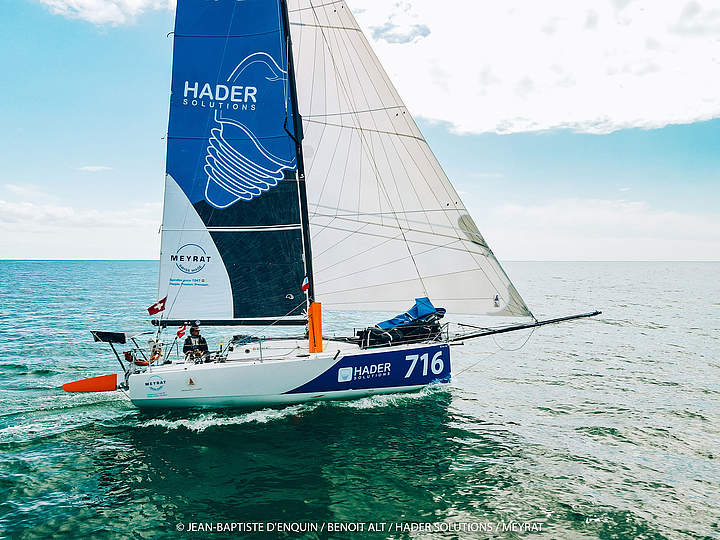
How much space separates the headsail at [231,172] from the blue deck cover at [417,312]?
3.02m

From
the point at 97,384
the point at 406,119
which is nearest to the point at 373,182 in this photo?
the point at 406,119

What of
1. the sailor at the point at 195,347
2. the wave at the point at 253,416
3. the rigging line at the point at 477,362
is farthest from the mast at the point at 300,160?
the rigging line at the point at 477,362

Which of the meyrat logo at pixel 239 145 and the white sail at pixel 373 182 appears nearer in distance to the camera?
the meyrat logo at pixel 239 145

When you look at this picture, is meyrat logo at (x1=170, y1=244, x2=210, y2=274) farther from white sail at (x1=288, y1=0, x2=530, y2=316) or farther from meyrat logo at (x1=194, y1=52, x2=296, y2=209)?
white sail at (x1=288, y1=0, x2=530, y2=316)

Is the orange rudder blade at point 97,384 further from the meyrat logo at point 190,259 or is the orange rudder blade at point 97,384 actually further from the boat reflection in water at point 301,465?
the meyrat logo at point 190,259

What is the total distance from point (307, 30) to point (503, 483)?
13.8 meters

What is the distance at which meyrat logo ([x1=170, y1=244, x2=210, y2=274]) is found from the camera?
13758 mm

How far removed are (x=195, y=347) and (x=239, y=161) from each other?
5938 mm

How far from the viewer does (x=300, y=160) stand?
13.9 m

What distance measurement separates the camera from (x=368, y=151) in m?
14.2

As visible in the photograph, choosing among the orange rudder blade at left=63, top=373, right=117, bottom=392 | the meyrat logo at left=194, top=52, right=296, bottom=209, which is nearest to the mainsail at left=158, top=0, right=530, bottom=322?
the meyrat logo at left=194, top=52, right=296, bottom=209

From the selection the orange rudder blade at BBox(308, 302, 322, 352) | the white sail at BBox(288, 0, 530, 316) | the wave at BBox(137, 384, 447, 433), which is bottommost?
the wave at BBox(137, 384, 447, 433)

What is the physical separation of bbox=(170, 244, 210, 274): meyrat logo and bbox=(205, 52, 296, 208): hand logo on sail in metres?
1.54

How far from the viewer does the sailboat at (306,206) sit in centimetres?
1345
